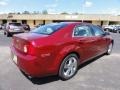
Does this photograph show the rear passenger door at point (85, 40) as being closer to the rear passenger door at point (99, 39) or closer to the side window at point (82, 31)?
the side window at point (82, 31)

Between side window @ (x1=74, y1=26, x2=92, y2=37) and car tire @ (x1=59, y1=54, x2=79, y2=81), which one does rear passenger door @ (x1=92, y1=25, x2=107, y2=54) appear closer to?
side window @ (x1=74, y1=26, x2=92, y2=37)

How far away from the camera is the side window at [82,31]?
19.6 ft

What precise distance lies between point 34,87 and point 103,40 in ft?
12.0

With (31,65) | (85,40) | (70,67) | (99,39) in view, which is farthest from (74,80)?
(99,39)

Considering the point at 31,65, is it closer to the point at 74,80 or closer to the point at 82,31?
the point at 74,80

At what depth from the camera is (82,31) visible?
247 inches

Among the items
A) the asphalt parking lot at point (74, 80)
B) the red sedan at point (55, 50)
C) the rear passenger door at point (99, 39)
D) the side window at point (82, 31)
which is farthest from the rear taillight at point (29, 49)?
the rear passenger door at point (99, 39)

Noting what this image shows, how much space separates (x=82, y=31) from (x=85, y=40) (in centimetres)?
30

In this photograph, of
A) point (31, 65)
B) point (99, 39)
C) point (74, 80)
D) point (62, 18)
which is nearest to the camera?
point (31, 65)

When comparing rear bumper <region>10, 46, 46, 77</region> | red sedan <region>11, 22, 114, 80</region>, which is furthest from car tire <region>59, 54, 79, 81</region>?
rear bumper <region>10, 46, 46, 77</region>

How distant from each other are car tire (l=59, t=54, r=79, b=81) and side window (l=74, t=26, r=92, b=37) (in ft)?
2.23

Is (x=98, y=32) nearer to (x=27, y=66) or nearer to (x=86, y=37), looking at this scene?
(x=86, y=37)

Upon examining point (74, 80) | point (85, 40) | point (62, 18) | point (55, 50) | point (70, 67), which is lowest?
point (74, 80)

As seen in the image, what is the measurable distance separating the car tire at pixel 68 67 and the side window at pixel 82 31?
680mm
